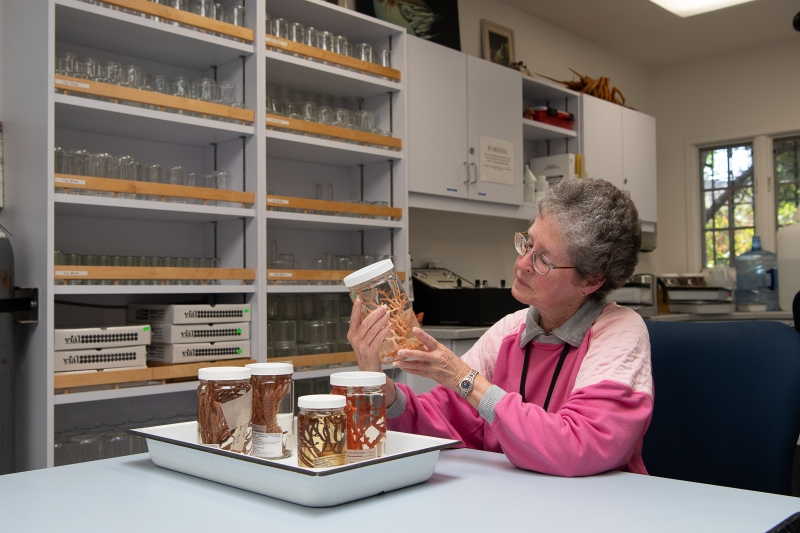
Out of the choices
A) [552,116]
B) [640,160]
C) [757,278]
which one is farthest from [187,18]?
[757,278]

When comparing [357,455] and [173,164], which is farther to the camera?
[173,164]

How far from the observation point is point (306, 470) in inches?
36.3

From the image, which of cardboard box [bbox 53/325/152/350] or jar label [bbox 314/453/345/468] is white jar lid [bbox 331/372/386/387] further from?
cardboard box [bbox 53/325/152/350]

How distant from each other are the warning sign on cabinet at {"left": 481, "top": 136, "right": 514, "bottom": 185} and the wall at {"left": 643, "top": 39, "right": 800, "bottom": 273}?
2.67m

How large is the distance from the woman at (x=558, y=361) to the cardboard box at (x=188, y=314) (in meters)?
1.33

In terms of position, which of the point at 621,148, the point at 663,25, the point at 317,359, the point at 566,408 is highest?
the point at 663,25

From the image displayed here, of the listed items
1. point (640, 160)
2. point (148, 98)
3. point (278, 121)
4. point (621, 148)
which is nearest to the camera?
point (148, 98)

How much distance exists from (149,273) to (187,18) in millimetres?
955

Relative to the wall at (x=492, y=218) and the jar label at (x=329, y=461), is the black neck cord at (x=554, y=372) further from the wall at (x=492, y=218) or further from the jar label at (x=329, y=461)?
the wall at (x=492, y=218)

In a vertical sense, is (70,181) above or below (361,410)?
above

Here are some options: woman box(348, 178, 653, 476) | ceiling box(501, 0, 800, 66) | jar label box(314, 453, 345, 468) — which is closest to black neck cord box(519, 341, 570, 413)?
woman box(348, 178, 653, 476)

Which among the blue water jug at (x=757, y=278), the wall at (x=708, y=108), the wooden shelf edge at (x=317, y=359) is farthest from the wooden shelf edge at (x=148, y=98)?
the wall at (x=708, y=108)

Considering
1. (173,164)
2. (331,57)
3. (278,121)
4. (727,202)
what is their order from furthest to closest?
(727,202) < (331,57) < (173,164) < (278,121)

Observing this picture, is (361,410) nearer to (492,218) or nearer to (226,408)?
(226,408)
